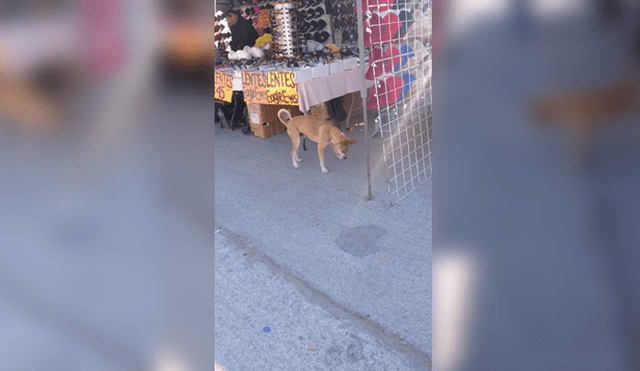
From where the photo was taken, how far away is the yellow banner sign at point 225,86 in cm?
625

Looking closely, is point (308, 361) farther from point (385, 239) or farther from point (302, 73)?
point (302, 73)

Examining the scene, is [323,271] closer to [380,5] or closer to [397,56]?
[397,56]

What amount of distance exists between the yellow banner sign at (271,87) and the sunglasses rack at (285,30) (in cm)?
158

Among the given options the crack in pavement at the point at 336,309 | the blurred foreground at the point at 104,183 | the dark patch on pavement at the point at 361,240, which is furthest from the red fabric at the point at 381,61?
the blurred foreground at the point at 104,183

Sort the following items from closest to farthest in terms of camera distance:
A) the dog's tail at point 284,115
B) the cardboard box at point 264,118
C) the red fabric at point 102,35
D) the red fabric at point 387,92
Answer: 1. the red fabric at point 102,35
2. the red fabric at point 387,92
3. the dog's tail at point 284,115
4. the cardboard box at point 264,118

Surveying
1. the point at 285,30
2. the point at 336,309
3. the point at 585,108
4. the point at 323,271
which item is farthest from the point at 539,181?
the point at 285,30

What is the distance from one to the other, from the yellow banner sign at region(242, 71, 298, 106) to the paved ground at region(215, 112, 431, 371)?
965 millimetres

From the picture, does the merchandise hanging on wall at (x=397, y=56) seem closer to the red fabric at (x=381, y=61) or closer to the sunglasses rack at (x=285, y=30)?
the red fabric at (x=381, y=61)

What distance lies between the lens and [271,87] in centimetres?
577

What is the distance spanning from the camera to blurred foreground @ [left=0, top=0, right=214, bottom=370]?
38cm

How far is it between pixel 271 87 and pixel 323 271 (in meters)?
3.15

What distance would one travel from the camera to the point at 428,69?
446cm

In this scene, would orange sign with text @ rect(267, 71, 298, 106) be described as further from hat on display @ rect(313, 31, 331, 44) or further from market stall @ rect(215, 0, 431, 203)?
hat on display @ rect(313, 31, 331, 44)

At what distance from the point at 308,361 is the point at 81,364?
7.14 ft
